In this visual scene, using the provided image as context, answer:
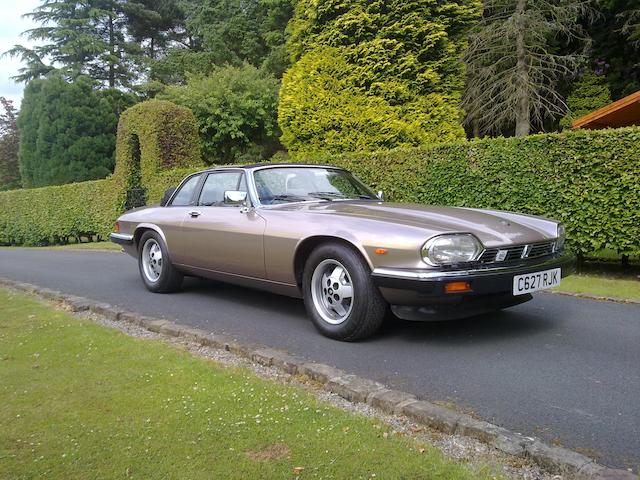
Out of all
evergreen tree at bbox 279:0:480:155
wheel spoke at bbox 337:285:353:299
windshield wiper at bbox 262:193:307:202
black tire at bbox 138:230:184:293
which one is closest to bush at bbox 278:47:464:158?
evergreen tree at bbox 279:0:480:155

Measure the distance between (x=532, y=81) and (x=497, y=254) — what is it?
16094 mm

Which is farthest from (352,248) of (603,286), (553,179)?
(553,179)

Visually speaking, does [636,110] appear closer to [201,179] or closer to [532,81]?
[532,81]

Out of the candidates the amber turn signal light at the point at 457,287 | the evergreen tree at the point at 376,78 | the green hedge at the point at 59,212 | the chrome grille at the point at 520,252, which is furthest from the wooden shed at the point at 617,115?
Answer: the green hedge at the point at 59,212

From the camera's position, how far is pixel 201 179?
6.09 m

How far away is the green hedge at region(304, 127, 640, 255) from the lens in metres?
6.85

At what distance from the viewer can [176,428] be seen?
2605 mm

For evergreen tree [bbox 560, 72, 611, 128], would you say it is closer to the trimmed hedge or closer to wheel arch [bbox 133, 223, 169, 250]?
the trimmed hedge

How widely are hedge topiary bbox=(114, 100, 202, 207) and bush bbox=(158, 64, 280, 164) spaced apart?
541cm

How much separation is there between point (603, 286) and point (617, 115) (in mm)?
7596

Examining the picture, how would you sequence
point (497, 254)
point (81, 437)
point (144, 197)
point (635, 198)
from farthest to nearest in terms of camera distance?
point (144, 197) → point (635, 198) → point (497, 254) → point (81, 437)

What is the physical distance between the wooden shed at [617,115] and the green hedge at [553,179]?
551 centimetres

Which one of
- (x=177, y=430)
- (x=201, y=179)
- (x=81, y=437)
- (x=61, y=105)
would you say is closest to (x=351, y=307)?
(x=177, y=430)

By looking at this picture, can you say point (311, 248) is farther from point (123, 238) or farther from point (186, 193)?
point (123, 238)
